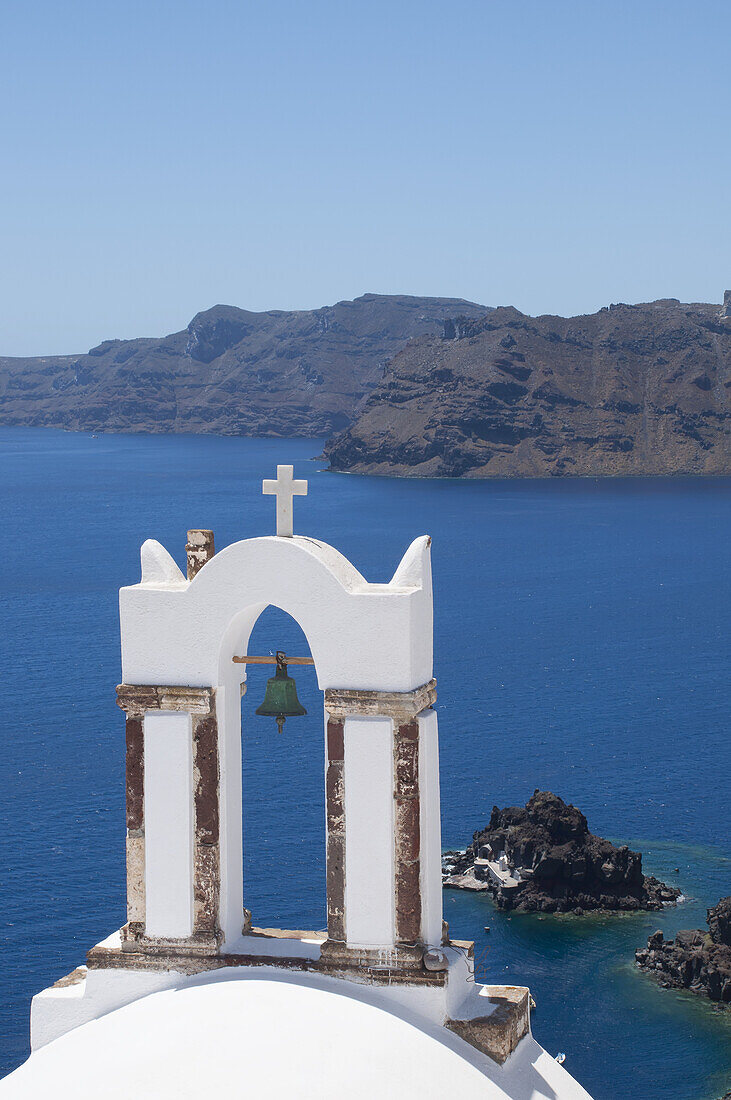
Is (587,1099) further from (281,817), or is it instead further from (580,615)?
(580,615)

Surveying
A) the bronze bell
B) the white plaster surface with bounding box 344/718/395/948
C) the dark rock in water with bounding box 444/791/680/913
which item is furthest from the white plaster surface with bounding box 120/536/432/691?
the dark rock in water with bounding box 444/791/680/913

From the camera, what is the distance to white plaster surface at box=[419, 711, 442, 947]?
10812 millimetres

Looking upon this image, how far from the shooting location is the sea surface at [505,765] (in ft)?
136

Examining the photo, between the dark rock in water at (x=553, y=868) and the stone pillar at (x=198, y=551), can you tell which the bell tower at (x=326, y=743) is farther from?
the dark rock in water at (x=553, y=868)

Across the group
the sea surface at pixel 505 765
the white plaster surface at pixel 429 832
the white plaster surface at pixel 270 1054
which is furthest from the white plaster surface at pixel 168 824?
the sea surface at pixel 505 765

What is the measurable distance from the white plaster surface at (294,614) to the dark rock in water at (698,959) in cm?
3443

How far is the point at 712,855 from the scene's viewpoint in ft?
177

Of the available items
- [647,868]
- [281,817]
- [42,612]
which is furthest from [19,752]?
[42,612]

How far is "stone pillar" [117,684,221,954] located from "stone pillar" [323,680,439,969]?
97cm

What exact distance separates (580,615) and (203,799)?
318ft

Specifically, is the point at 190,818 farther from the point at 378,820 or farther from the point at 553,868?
the point at 553,868

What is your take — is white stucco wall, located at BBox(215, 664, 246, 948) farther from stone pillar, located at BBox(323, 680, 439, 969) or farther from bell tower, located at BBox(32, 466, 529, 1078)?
stone pillar, located at BBox(323, 680, 439, 969)

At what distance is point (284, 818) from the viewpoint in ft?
180

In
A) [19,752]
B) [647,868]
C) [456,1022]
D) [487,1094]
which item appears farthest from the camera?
[19,752]
